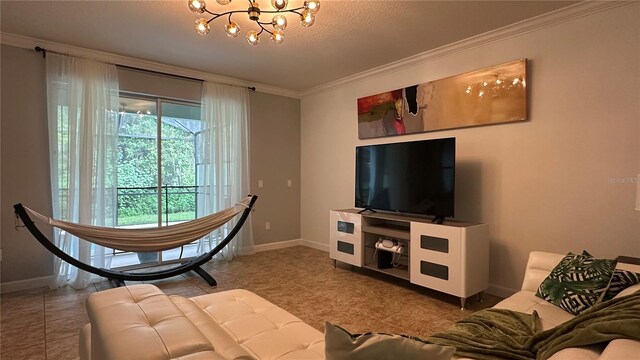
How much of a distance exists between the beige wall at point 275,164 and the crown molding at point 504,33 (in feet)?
4.60

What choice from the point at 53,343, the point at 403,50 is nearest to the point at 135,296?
the point at 53,343

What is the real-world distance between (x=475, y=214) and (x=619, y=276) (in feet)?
5.07

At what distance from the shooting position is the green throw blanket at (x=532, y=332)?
0.99 meters

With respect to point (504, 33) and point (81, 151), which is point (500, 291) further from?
point (81, 151)

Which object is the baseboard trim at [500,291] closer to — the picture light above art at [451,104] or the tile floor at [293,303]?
the tile floor at [293,303]

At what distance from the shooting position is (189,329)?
93cm

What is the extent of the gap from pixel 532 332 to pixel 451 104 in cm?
237

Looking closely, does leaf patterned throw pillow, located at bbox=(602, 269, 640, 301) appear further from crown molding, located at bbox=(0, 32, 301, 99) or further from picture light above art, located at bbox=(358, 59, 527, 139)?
crown molding, located at bbox=(0, 32, 301, 99)

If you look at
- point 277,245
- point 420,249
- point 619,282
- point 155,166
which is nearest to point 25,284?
point 155,166

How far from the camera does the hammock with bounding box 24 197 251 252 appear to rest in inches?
108

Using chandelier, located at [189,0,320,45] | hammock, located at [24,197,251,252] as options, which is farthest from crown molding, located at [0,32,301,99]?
hammock, located at [24,197,251,252]

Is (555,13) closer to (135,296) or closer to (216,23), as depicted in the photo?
(216,23)

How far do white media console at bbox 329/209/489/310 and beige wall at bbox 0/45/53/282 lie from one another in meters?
3.11

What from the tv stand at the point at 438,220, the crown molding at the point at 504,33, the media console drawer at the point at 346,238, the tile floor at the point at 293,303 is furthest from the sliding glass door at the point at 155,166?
the tv stand at the point at 438,220
